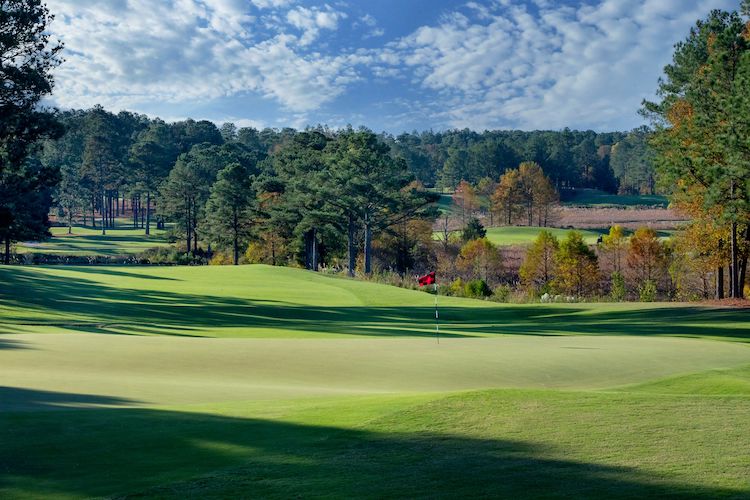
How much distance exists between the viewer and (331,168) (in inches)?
2574

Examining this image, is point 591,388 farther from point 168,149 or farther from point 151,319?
point 168,149

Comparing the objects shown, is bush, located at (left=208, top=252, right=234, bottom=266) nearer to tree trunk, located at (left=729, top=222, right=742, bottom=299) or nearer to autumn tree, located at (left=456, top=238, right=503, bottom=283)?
autumn tree, located at (left=456, top=238, right=503, bottom=283)

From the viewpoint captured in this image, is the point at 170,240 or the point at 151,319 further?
the point at 170,240

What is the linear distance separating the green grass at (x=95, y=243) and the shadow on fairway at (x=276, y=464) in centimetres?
7234

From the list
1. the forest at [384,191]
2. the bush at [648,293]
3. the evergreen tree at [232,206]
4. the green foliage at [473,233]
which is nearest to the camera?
the forest at [384,191]

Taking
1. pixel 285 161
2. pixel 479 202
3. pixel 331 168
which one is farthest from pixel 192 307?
pixel 479 202

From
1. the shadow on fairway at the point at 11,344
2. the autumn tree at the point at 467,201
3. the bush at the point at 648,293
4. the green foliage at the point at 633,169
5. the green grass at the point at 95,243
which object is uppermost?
the green foliage at the point at 633,169

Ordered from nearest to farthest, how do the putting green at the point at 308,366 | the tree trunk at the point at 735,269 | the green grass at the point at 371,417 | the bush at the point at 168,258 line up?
1. the green grass at the point at 371,417
2. the putting green at the point at 308,366
3. the tree trunk at the point at 735,269
4. the bush at the point at 168,258

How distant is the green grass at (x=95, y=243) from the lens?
78.8m

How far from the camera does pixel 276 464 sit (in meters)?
6.64

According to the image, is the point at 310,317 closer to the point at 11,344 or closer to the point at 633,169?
the point at 11,344

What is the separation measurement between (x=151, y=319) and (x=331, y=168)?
40123mm

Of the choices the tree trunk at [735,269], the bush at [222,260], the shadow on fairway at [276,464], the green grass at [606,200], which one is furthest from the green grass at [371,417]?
the green grass at [606,200]

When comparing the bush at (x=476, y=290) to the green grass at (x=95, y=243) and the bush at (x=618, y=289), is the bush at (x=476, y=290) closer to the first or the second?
the bush at (x=618, y=289)
